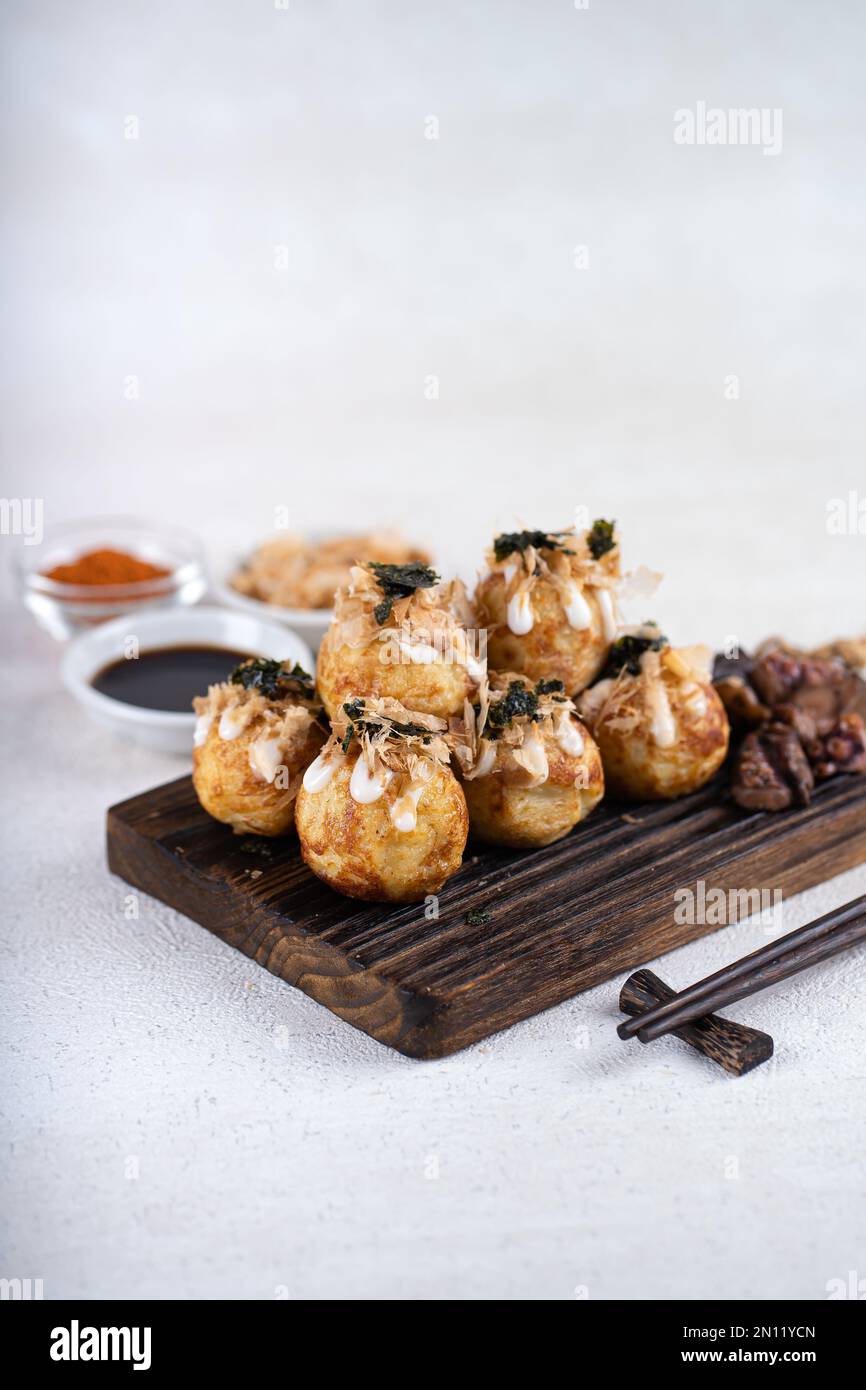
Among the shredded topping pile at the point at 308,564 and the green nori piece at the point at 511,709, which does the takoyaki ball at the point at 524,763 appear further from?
the shredded topping pile at the point at 308,564

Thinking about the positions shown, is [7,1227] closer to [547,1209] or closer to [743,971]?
[547,1209]

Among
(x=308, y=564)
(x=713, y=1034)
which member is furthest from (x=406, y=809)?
(x=308, y=564)

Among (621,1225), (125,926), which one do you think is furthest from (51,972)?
(621,1225)

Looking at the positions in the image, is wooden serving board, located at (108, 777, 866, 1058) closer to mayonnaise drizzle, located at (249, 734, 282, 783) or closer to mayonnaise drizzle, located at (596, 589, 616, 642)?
mayonnaise drizzle, located at (249, 734, 282, 783)

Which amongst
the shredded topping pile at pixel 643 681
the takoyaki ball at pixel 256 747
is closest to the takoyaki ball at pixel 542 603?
the shredded topping pile at pixel 643 681

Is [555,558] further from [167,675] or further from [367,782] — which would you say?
[167,675]
